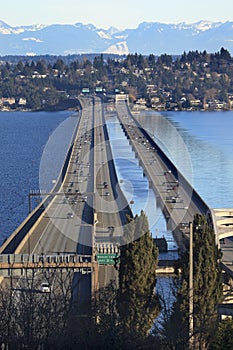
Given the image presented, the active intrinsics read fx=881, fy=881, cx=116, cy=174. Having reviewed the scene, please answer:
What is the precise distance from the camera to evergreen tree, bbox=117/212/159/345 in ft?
19.7

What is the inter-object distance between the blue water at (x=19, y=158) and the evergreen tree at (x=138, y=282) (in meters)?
5.15

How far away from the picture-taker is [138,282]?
6.28 m

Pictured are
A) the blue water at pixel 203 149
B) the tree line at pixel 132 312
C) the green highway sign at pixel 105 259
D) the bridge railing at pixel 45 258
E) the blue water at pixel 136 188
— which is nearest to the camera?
the tree line at pixel 132 312

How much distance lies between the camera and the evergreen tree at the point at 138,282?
6000 mm

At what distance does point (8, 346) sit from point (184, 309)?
5.76ft

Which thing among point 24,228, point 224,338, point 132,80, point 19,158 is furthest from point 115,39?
point 224,338

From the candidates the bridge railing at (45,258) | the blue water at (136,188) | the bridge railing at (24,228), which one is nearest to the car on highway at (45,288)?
the bridge railing at (45,258)

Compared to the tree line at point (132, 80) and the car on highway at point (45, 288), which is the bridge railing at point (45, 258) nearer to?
the car on highway at point (45, 288)

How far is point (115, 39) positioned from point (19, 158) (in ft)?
509

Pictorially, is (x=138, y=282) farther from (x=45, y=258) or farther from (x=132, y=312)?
(x=45, y=258)

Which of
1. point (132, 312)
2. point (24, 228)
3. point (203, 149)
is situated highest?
point (132, 312)

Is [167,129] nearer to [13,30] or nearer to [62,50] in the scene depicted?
[62,50]

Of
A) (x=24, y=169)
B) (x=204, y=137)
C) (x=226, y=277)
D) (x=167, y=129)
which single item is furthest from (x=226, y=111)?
(x=226, y=277)

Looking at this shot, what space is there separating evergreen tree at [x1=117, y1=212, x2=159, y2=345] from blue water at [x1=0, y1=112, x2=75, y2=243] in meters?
5.15
